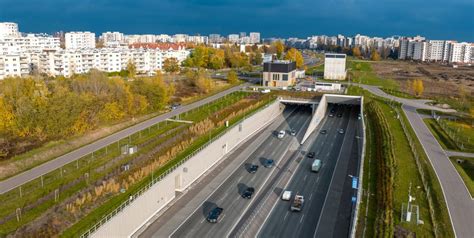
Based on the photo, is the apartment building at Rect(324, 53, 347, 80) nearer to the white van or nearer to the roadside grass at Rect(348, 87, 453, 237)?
the roadside grass at Rect(348, 87, 453, 237)

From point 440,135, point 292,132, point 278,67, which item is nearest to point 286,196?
point 292,132

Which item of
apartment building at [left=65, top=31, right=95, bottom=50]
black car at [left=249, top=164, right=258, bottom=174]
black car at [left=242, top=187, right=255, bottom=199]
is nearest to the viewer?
black car at [left=242, top=187, right=255, bottom=199]

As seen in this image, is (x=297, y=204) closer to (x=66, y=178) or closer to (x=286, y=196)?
(x=286, y=196)

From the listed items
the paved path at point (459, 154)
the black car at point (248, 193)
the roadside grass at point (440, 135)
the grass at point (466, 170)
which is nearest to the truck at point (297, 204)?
the black car at point (248, 193)

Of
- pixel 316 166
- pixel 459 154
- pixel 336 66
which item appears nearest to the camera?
pixel 316 166

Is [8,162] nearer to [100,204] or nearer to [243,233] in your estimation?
[100,204]

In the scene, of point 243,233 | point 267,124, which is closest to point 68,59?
point 267,124

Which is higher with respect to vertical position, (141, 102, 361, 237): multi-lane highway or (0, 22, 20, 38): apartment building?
(0, 22, 20, 38): apartment building

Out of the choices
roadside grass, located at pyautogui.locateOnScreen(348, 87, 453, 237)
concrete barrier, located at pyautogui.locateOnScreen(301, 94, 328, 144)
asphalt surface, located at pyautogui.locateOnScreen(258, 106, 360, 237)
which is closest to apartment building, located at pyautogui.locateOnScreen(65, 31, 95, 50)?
concrete barrier, located at pyautogui.locateOnScreen(301, 94, 328, 144)
